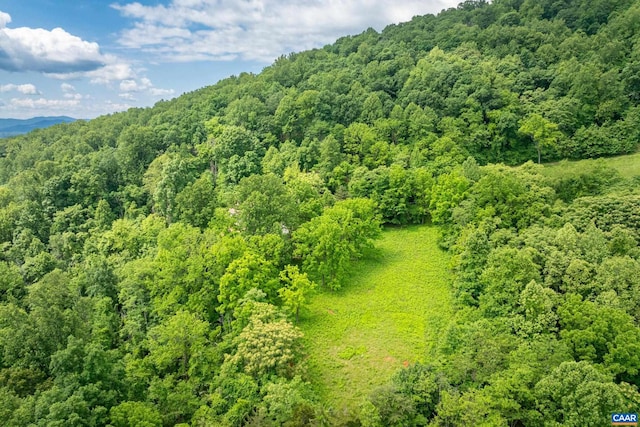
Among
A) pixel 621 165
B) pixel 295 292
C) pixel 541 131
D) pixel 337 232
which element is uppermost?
pixel 541 131

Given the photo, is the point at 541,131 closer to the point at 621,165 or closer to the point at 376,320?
the point at 621,165

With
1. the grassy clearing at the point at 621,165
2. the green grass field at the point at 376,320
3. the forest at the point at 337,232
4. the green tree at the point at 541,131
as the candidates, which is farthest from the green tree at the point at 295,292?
the green tree at the point at 541,131

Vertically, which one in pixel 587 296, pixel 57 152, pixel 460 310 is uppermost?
pixel 57 152

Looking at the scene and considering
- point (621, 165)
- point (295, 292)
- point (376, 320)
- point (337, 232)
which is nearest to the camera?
point (295, 292)

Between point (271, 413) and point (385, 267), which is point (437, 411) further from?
point (385, 267)

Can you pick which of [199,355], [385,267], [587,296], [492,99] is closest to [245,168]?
[385,267]

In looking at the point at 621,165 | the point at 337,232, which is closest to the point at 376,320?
the point at 337,232
